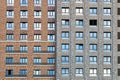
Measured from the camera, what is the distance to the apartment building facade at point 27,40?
7069cm

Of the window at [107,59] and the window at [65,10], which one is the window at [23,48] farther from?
the window at [107,59]

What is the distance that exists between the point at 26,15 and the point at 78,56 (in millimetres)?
14829

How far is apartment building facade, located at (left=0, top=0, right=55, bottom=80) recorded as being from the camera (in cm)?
7069

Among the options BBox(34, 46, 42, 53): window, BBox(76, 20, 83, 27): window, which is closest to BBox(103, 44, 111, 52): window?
BBox(76, 20, 83, 27): window

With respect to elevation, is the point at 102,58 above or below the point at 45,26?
below

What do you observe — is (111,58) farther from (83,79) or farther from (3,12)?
(3,12)

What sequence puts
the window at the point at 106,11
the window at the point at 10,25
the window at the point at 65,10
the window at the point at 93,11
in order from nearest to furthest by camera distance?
the window at the point at 65,10, the window at the point at 93,11, the window at the point at 106,11, the window at the point at 10,25

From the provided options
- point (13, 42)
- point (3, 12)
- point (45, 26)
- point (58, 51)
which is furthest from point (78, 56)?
point (3, 12)

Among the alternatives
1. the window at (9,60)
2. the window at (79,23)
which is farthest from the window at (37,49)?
the window at (79,23)

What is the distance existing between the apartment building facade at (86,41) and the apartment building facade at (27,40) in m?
2.90

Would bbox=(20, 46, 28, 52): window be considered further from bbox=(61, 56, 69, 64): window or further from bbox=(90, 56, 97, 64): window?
bbox=(90, 56, 97, 64): window

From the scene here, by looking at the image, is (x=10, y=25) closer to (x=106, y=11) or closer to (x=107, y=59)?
(x=106, y=11)

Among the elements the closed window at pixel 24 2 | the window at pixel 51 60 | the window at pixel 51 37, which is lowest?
the window at pixel 51 60

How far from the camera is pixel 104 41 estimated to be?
231 ft
